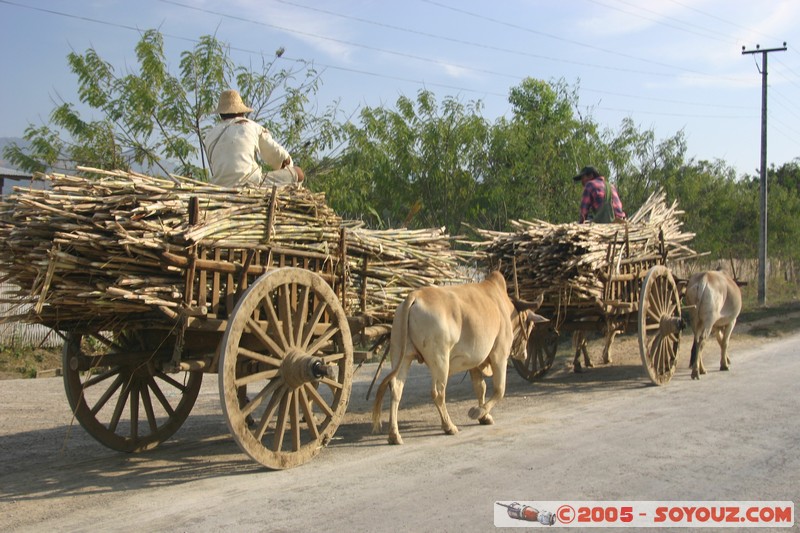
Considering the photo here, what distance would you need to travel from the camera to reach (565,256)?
8852 mm

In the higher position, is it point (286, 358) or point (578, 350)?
point (286, 358)

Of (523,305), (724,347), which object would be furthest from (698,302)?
(523,305)

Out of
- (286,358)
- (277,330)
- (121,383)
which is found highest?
(277,330)

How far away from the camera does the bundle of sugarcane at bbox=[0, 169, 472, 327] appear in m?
5.02

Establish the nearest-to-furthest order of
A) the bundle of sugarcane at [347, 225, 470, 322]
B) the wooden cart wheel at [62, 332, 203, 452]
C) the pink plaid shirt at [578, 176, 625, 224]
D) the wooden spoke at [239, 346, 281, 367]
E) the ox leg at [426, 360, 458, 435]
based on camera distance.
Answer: the wooden spoke at [239, 346, 281, 367], the wooden cart wheel at [62, 332, 203, 452], the ox leg at [426, 360, 458, 435], the bundle of sugarcane at [347, 225, 470, 322], the pink plaid shirt at [578, 176, 625, 224]

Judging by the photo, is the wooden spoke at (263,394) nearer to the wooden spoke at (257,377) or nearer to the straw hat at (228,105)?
the wooden spoke at (257,377)

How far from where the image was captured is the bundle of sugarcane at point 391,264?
7.05 m

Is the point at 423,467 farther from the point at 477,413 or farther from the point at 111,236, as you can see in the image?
the point at 111,236

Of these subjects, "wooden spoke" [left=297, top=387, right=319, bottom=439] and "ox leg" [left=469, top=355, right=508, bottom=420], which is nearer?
"wooden spoke" [left=297, top=387, right=319, bottom=439]

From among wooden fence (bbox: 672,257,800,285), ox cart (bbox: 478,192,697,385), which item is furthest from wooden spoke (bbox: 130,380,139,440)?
wooden fence (bbox: 672,257,800,285)

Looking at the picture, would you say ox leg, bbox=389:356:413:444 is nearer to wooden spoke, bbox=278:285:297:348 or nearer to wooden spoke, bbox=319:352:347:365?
wooden spoke, bbox=319:352:347:365

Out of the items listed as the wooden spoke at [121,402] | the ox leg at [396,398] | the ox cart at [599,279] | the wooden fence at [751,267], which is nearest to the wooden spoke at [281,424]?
the ox leg at [396,398]

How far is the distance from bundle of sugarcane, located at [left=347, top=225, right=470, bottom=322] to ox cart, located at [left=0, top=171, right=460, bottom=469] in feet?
0.13

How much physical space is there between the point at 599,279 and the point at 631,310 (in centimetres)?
75
